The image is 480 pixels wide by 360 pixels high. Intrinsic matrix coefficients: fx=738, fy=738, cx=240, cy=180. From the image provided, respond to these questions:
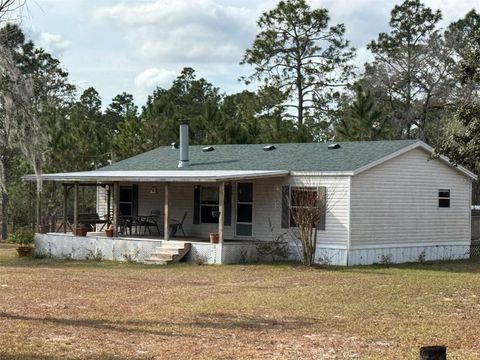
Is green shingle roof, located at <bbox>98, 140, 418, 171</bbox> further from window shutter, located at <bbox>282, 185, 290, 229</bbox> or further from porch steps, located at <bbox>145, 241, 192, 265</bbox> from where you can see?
porch steps, located at <bbox>145, 241, 192, 265</bbox>

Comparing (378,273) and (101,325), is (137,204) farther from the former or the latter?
(101,325)

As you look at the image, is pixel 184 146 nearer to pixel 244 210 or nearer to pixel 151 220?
pixel 151 220

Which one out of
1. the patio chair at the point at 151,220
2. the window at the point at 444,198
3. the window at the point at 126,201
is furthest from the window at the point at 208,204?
the window at the point at 444,198

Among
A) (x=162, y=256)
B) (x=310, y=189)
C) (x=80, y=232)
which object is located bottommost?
(x=162, y=256)

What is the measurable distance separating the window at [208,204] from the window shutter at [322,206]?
4.04 meters

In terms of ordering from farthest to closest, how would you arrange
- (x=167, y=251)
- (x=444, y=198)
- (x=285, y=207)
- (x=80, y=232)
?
(x=80, y=232) < (x=444, y=198) < (x=285, y=207) < (x=167, y=251)

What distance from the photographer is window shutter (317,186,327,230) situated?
19547 mm

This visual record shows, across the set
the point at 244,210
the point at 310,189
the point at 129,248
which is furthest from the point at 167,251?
the point at 310,189

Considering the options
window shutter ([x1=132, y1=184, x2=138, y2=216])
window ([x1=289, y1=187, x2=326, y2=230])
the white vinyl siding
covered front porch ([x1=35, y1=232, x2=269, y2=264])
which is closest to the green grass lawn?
window ([x1=289, y1=187, x2=326, y2=230])

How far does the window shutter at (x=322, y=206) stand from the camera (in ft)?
64.1

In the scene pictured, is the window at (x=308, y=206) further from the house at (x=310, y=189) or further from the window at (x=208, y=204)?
the window at (x=208, y=204)

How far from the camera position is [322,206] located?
19609 millimetres

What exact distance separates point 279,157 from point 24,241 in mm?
9991

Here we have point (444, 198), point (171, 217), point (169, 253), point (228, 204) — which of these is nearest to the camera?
point (169, 253)
